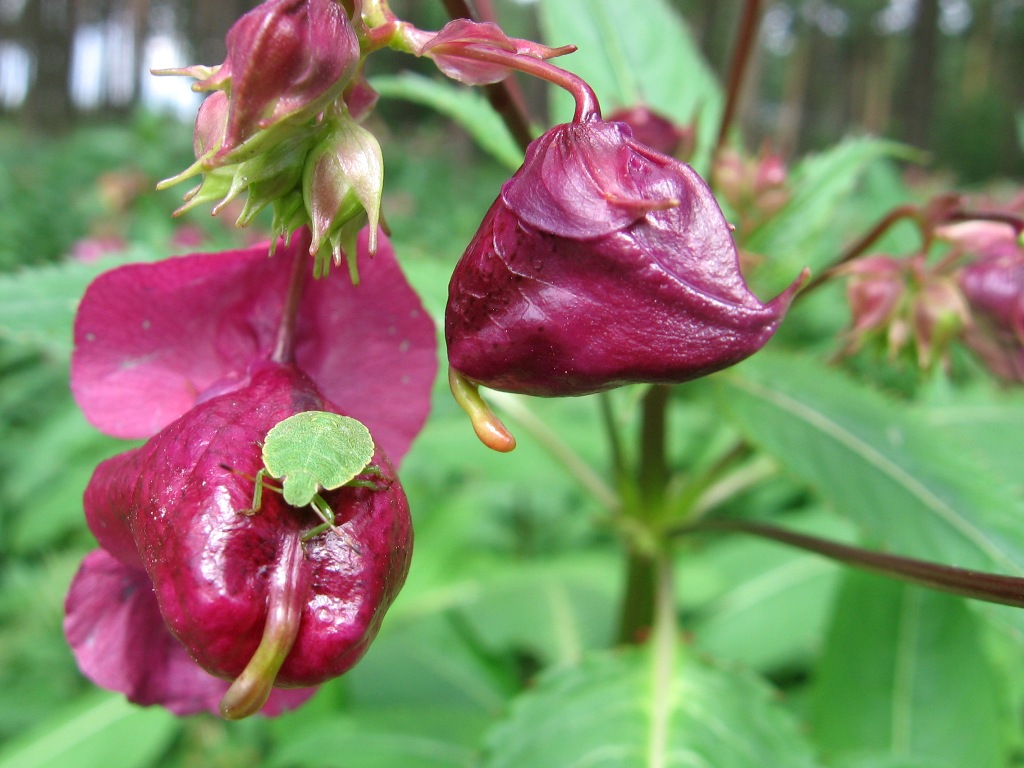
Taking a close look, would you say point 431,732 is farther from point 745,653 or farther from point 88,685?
point 88,685

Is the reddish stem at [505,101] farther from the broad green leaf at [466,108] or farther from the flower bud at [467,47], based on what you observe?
the broad green leaf at [466,108]

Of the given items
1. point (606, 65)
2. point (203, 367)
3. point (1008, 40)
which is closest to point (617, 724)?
point (203, 367)

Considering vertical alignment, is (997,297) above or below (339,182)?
below

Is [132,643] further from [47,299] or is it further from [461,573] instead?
[461,573]

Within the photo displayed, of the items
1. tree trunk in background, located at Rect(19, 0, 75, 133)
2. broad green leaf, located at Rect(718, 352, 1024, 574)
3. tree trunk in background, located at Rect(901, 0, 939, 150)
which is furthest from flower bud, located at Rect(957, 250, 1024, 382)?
tree trunk in background, located at Rect(19, 0, 75, 133)

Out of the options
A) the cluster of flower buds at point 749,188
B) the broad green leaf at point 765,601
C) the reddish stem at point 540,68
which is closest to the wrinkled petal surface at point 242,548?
the reddish stem at point 540,68

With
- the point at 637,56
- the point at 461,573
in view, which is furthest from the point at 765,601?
the point at 637,56
